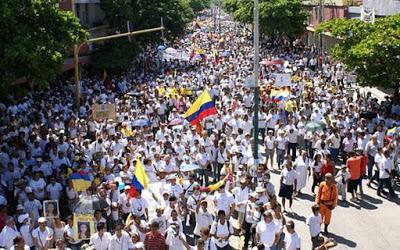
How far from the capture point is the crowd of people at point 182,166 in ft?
34.9

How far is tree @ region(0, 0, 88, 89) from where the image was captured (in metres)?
16.1

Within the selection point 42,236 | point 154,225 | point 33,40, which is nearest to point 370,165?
point 154,225

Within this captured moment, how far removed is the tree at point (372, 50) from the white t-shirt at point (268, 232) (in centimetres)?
1273

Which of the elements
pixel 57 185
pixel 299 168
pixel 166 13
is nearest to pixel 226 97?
pixel 299 168

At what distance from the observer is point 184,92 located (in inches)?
1080

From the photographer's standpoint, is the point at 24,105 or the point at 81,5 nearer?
the point at 24,105

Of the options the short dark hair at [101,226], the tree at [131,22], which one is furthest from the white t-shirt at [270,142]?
the tree at [131,22]

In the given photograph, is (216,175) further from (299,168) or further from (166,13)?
(166,13)

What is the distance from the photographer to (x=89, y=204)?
11.1m

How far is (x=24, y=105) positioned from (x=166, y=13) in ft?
70.9

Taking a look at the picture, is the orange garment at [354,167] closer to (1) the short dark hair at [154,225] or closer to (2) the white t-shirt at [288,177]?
(2) the white t-shirt at [288,177]

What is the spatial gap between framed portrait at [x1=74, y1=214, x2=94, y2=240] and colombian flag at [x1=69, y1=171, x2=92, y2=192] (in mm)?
2438

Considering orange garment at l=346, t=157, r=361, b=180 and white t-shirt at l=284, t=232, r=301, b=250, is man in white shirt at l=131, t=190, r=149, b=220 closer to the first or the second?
white t-shirt at l=284, t=232, r=301, b=250

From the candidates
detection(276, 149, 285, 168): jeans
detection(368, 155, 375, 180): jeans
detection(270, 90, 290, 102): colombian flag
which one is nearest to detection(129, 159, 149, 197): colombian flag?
detection(276, 149, 285, 168): jeans
